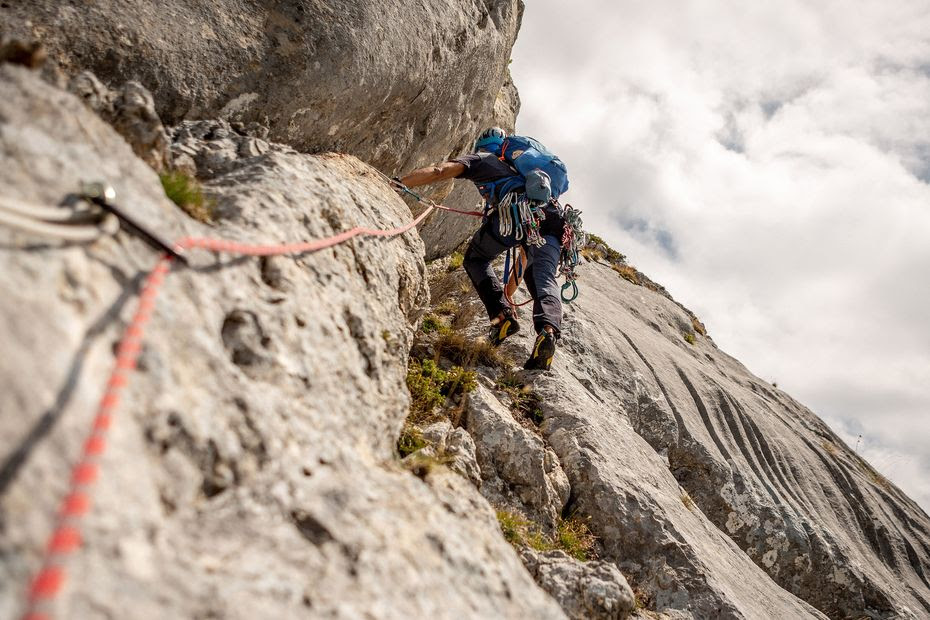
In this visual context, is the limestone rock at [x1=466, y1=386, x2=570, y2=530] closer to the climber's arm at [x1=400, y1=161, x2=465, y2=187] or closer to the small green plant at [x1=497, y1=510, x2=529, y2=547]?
the small green plant at [x1=497, y1=510, x2=529, y2=547]

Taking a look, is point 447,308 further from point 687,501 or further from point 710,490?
point 710,490

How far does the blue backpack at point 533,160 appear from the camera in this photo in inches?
307

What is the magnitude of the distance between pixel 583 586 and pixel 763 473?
635 cm

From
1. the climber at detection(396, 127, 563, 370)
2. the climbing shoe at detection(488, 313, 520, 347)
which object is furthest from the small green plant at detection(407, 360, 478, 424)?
the climber at detection(396, 127, 563, 370)

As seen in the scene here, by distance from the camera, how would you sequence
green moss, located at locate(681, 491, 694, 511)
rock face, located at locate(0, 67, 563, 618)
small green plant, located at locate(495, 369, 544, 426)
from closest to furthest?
1. rock face, located at locate(0, 67, 563, 618)
2. small green plant, located at locate(495, 369, 544, 426)
3. green moss, located at locate(681, 491, 694, 511)

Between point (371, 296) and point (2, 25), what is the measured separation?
9.58ft

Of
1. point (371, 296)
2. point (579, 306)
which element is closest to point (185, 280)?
point (371, 296)

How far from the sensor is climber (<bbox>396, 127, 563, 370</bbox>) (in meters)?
7.51

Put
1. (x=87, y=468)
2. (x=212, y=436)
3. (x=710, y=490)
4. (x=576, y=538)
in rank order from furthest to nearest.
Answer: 1. (x=710, y=490)
2. (x=576, y=538)
3. (x=212, y=436)
4. (x=87, y=468)

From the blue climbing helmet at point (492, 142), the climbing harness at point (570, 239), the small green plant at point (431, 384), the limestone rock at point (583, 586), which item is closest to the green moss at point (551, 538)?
the limestone rock at point (583, 586)

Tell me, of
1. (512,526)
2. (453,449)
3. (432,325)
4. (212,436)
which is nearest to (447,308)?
(432,325)

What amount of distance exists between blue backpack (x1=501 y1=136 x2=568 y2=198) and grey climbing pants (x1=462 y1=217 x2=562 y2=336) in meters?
0.73

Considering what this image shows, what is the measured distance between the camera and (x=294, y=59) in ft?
17.9

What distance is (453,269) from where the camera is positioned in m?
11.2
